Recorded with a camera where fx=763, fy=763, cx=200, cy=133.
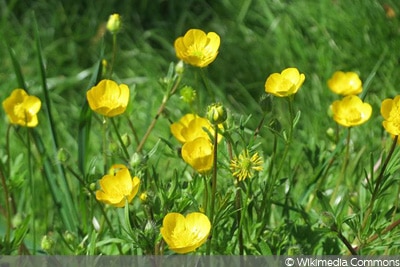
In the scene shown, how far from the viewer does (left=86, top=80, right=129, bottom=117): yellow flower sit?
3.76ft

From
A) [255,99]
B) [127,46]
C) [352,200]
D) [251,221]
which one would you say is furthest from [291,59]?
[251,221]

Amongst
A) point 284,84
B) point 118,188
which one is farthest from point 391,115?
point 118,188

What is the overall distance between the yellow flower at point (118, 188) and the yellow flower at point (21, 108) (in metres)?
0.26

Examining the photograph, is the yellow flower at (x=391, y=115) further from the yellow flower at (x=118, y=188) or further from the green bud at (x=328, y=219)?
the yellow flower at (x=118, y=188)

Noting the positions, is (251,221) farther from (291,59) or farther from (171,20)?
(171,20)

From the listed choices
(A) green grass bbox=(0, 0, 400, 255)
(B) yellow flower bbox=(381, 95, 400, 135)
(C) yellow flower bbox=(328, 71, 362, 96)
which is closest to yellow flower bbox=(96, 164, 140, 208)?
(A) green grass bbox=(0, 0, 400, 255)

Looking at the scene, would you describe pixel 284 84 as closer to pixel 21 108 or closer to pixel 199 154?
pixel 199 154

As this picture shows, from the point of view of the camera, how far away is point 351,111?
1.27 metres

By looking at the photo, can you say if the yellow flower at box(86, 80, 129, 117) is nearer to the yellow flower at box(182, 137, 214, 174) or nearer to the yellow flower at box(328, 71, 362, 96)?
the yellow flower at box(182, 137, 214, 174)

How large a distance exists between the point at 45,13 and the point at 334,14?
2.97 ft

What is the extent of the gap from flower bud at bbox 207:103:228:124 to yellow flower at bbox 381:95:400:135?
24 cm

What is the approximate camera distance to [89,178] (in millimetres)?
1216

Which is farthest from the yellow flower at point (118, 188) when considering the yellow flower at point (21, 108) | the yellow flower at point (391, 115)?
the yellow flower at point (391, 115)

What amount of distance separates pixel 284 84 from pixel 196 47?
17 cm
